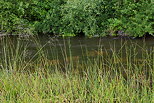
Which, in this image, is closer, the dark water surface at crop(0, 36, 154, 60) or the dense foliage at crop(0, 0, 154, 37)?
the dark water surface at crop(0, 36, 154, 60)

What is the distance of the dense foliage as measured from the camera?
12.3 m

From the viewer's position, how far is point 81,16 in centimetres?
1336

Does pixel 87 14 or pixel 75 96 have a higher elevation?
pixel 87 14

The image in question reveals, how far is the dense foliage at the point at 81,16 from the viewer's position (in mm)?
12289

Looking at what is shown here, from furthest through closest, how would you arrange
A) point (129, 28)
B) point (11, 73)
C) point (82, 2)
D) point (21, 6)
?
point (21, 6)
point (82, 2)
point (129, 28)
point (11, 73)

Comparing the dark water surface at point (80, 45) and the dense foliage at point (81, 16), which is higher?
the dense foliage at point (81, 16)

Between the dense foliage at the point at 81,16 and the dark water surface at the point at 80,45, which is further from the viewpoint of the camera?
the dense foliage at the point at 81,16

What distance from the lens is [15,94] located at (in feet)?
16.0

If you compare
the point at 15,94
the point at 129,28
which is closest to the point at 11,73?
the point at 15,94

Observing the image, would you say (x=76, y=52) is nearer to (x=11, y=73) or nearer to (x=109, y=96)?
(x=11, y=73)

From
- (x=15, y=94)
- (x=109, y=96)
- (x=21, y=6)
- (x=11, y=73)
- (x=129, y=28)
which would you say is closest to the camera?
(x=109, y=96)

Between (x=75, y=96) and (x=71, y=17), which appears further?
(x=71, y=17)

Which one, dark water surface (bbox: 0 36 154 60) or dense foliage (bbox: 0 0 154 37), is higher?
dense foliage (bbox: 0 0 154 37)

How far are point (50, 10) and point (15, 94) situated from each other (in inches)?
392
